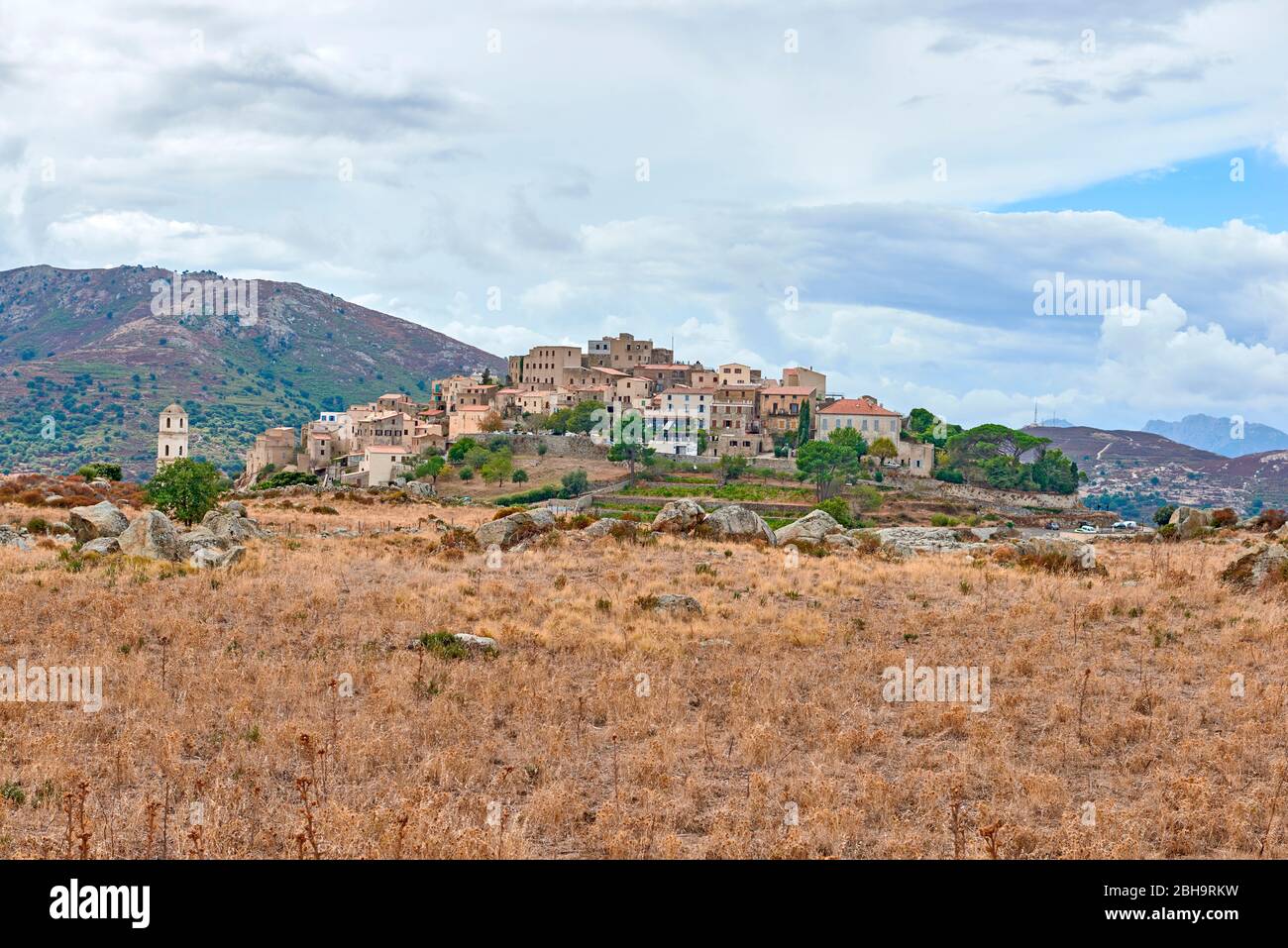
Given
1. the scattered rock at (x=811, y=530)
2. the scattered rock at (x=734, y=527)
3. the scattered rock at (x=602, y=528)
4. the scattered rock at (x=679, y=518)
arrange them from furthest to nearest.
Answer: the scattered rock at (x=811, y=530) < the scattered rock at (x=679, y=518) < the scattered rock at (x=734, y=527) < the scattered rock at (x=602, y=528)

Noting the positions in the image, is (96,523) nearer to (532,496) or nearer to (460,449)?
(532,496)

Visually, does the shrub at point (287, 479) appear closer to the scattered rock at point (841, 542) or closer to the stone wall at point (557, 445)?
the stone wall at point (557, 445)

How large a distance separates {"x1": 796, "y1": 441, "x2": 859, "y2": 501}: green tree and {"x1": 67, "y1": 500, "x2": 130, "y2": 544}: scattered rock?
67.0 meters

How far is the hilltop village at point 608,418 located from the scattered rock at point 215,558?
3130 inches

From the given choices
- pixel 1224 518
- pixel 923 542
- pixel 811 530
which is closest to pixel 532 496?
pixel 923 542

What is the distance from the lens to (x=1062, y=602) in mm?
19375

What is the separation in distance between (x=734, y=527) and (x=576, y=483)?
5597 cm

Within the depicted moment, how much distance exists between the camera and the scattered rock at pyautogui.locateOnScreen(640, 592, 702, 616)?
59.9 ft

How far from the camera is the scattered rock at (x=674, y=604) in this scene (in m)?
18.3

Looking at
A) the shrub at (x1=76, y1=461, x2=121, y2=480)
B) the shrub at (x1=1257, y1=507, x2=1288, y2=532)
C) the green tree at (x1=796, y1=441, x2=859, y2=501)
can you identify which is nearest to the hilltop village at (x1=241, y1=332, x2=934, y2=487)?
the green tree at (x1=796, y1=441, x2=859, y2=501)

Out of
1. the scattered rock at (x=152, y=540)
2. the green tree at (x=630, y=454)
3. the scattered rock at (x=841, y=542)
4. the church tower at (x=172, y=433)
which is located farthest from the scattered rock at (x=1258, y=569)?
the church tower at (x=172, y=433)

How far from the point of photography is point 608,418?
11806 centimetres

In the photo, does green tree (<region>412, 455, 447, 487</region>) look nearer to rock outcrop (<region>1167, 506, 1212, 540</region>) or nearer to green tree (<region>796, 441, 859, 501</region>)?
green tree (<region>796, 441, 859, 501</region>)
